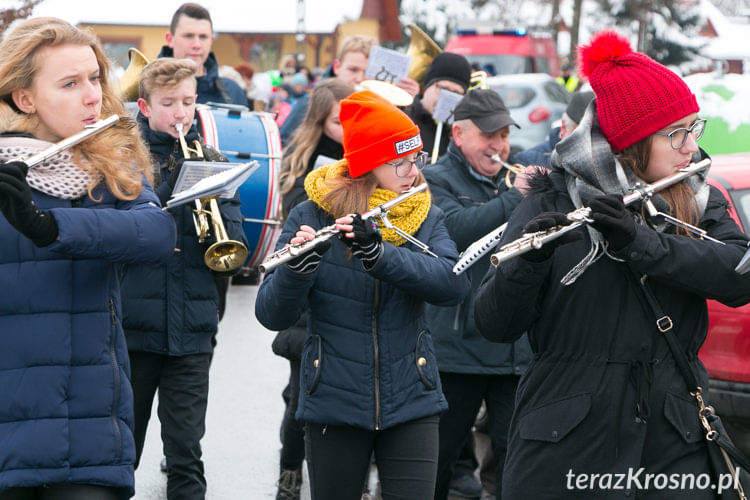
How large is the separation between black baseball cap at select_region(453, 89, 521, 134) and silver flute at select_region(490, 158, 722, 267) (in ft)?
6.52

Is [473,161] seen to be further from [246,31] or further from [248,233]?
[246,31]

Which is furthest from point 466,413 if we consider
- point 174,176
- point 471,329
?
point 174,176

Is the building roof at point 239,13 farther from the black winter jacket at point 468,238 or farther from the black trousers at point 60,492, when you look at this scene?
the black trousers at point 60,492

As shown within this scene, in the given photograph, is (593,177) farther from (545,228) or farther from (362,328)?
(362,328)

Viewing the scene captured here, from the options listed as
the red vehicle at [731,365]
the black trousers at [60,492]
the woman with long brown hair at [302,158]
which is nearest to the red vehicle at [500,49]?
the woman with long brown hair at [302,158]

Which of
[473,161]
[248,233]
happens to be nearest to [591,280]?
[473,161]

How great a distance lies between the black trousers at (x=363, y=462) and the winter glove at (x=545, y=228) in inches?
41.9

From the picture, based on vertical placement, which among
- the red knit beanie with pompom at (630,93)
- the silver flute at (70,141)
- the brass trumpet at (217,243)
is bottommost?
the brass trumpet at (217,243)

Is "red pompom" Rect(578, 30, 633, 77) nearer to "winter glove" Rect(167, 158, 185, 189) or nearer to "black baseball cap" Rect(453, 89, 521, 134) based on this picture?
"black baseball cap" Rect(453, 89, 521, 134)

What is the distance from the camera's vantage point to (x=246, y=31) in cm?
3681

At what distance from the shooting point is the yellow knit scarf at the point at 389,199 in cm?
388

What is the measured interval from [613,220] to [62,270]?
147cm

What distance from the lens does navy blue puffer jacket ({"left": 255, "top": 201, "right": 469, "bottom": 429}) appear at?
3691 mm

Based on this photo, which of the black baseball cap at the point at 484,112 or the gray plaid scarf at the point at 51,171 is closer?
the gray plaid scarf at the point at 51,171
